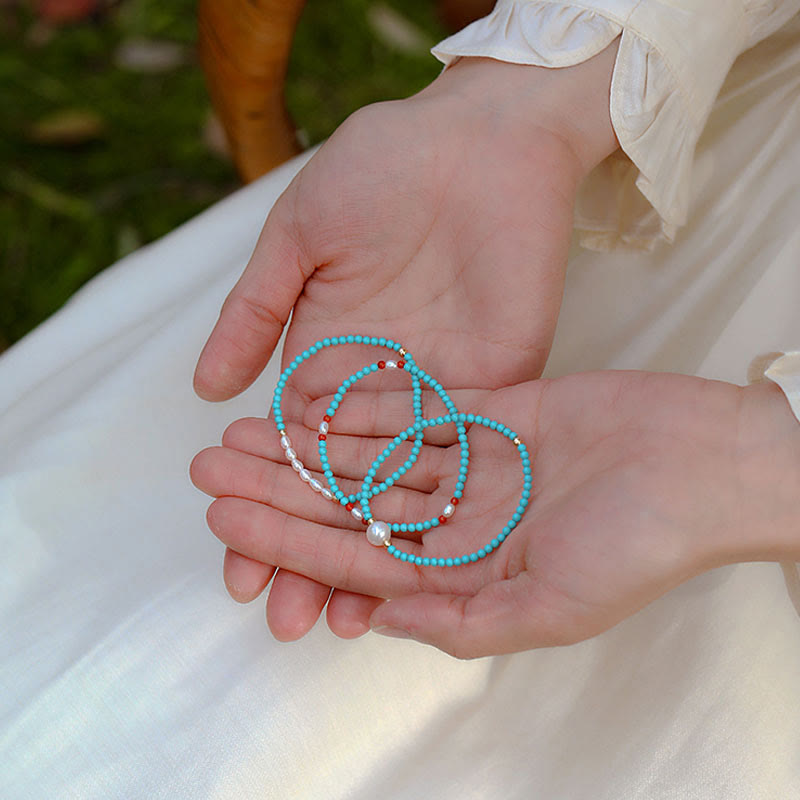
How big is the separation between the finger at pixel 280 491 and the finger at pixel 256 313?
0.33 ft

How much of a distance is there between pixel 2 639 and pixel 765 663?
0.80 m

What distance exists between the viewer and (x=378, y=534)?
3.43 ft

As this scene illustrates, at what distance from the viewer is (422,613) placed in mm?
933

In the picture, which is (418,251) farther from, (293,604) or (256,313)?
(293,604)

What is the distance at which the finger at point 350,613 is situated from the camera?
3.33ft

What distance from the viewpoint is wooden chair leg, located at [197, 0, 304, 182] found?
145 cm

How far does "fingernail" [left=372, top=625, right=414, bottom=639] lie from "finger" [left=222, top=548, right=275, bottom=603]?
0.14m

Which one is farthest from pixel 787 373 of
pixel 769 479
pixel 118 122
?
pixel 118 122

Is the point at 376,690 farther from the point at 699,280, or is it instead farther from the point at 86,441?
the point at 699,280

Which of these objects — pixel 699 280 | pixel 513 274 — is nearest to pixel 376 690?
pixel 513 274

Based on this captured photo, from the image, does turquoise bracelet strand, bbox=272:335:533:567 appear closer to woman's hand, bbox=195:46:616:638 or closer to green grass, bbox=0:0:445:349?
woman's hand, bbox=195:46:616:638

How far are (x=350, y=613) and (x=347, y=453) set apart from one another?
0.69 ft

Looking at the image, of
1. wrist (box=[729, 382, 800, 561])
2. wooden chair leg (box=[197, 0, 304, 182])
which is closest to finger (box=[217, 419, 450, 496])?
wrist (box=[729, 382, 800, 561])

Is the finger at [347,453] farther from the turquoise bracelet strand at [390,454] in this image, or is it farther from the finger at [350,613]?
the finger at [350,613]
